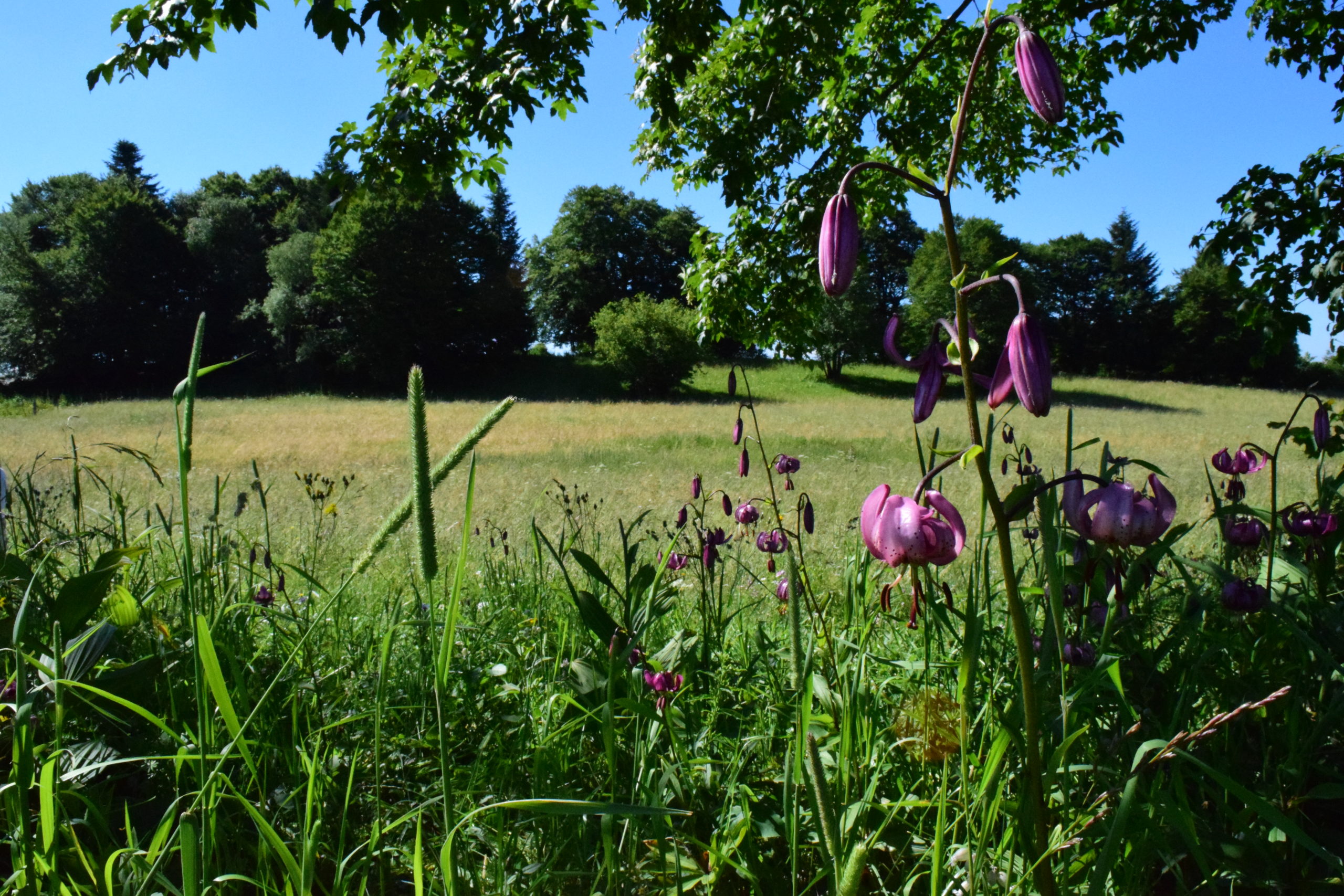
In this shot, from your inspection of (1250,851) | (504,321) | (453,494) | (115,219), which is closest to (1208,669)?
(1250,851)

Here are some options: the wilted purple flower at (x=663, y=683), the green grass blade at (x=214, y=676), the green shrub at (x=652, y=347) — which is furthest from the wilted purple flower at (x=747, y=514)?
the green shrub at (x=652, y=347)

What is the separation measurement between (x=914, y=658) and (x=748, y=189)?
3292mm

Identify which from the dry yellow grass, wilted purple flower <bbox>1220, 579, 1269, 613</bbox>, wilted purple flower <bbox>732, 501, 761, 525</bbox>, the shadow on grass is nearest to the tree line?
the shadow on grass

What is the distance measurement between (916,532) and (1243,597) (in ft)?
3.14

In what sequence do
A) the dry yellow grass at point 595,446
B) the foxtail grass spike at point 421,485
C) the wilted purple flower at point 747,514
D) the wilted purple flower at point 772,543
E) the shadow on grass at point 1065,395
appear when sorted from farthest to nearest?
the shadow on grass at point 1065,395
the dry yellow grass at point 595,446
the wilted purple flower at point 747,514
the wilted purple flower at point 772,543
the foxtail grass spike at point 421,485

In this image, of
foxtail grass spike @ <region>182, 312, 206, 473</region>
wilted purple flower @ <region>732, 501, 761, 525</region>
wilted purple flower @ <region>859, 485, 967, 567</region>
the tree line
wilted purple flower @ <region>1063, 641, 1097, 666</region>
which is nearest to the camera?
wilted purple flower @ <region>859, 485, 967, 567</region>

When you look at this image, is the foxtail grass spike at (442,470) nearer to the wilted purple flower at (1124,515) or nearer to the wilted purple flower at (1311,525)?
the wilted purple flower at (1124,515)

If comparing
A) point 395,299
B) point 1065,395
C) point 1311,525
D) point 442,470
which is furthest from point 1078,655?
point 395,299

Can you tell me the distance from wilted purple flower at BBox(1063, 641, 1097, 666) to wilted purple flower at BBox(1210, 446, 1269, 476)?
49.2 inches

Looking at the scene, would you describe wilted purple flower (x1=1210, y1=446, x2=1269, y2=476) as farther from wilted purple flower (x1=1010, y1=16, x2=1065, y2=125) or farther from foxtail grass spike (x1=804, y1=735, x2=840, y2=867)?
foxtail grass spike (x1=804, y1=735, x2=840, y2=867)

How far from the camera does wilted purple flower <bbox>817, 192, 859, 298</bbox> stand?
1.01m

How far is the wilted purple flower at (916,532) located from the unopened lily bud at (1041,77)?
52 centimetres

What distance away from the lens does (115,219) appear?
3481 centimetres

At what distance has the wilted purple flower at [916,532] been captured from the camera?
34.3 inches
